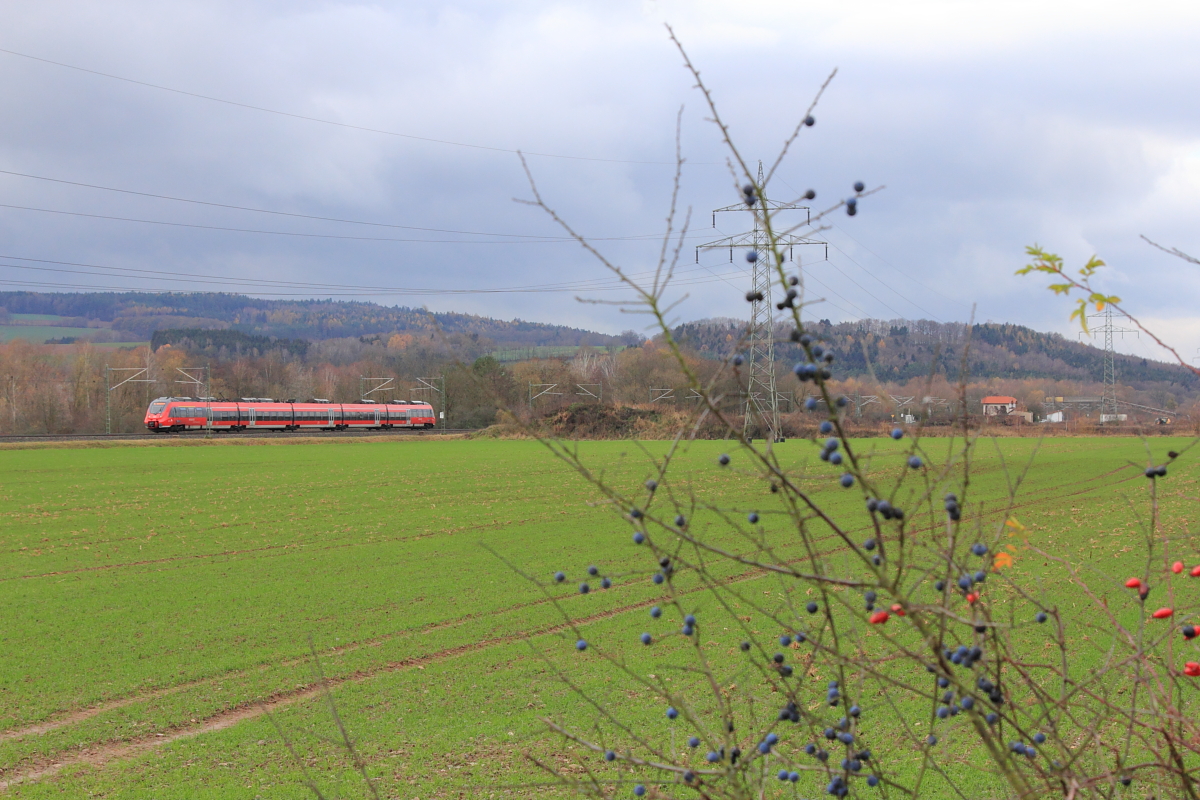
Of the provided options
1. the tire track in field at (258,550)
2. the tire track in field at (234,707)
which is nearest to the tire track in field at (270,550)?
the tire track in field at (258,550)

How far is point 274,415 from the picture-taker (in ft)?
255

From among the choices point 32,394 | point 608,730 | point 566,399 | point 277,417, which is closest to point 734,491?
point 608,730

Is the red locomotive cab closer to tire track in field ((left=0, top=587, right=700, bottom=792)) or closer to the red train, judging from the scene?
the red train

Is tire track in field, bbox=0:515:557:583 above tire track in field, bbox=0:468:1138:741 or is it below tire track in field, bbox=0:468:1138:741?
below

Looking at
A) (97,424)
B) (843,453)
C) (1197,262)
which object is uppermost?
(1197,262)

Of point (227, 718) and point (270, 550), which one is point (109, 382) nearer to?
point (270, 550)

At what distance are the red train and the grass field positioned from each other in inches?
1750

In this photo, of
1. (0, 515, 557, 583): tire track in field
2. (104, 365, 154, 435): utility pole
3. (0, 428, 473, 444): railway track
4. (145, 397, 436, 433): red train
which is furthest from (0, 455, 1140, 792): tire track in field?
(145, 397, 436, 433): red train

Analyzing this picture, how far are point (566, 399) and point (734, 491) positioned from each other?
67.5 m

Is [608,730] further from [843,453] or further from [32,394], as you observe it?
[32,394]

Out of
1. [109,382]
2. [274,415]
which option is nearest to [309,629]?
[274,415]

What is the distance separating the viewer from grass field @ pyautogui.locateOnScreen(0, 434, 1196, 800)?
6965mm

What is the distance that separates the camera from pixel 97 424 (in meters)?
85.2

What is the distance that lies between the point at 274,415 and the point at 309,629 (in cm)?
7068
